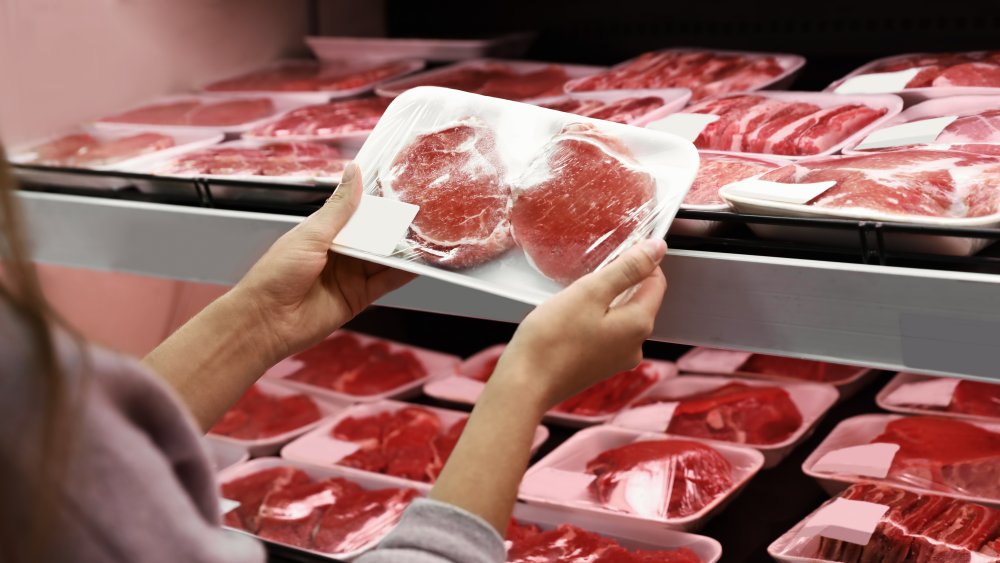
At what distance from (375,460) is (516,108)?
878 millimetres

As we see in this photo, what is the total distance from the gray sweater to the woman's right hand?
385 millimetres

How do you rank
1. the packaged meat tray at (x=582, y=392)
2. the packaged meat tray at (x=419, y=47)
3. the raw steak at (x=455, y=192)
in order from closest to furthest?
the raw steak at (x=455, y=192), the packaged meat tray at (x=582, y=392), the packaged meat tray at (x=419, y=47)

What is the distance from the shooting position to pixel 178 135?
2115 mm

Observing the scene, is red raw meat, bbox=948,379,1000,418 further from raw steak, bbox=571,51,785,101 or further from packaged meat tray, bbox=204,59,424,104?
packaged meat tray, bbox=204,59,424,104

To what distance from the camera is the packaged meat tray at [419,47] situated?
2445mm

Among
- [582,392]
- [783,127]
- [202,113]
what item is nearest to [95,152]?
[202,113]

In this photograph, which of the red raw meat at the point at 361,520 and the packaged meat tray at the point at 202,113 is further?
the packaged meat tray at the point at 202,113

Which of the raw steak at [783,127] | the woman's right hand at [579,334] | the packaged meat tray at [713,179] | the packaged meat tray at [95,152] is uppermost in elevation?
the raw steak at [783,127]

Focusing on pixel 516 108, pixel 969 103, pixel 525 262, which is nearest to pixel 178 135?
pixel 516 108

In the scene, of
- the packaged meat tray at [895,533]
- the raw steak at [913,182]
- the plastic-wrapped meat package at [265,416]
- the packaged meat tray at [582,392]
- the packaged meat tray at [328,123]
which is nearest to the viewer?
the raw steak at [913,182]

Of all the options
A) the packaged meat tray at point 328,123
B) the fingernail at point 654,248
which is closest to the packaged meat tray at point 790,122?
the fingernail at point 654,248

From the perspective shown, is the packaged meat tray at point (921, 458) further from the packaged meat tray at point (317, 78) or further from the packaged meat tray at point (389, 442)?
the packaged meat tray at point (317, 78)

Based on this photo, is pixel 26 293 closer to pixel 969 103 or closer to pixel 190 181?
pixel 190 181

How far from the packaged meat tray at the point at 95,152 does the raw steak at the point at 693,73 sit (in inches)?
32.2
